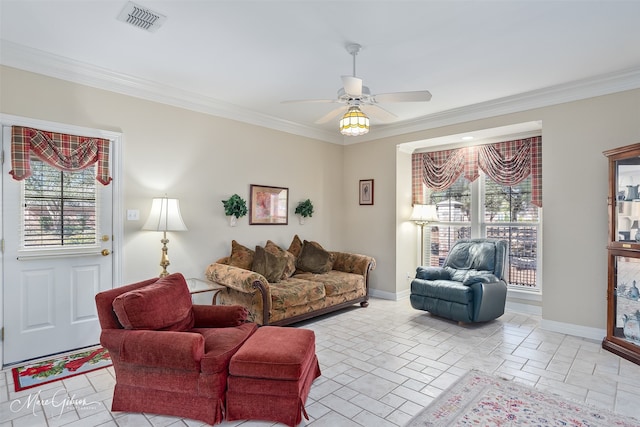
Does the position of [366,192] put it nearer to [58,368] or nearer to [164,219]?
[164,219]

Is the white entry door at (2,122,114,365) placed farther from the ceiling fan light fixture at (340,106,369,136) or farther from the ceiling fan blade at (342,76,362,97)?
the ceiling fan blade at (342,76,362,97)

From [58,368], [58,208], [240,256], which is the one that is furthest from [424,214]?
[58,368]

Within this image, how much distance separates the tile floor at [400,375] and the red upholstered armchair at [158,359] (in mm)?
103

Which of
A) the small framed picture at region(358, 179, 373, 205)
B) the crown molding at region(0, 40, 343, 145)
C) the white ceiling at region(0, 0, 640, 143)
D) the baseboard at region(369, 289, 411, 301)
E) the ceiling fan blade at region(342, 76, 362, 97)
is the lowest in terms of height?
the baseboard at region(369, 289, 411, 301)

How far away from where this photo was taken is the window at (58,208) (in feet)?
10.2

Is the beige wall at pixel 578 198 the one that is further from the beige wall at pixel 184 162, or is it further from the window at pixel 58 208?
the window at pixel 58 208

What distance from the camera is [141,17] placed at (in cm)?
248

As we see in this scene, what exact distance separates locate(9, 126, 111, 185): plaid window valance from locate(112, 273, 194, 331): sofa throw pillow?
1.53 meters

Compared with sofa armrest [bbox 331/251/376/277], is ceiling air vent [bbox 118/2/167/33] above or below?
above

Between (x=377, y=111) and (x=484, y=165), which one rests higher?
(x=377, y=111)

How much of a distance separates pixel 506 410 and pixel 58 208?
396cm

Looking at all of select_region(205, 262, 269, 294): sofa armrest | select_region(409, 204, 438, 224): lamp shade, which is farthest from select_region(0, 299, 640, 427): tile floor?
select_region(409, 204, 438, 224): lamp shade

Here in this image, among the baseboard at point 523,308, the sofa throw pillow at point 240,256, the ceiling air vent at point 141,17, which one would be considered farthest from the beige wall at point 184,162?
the baseboard at point 523,308

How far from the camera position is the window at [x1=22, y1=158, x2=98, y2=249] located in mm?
3105
